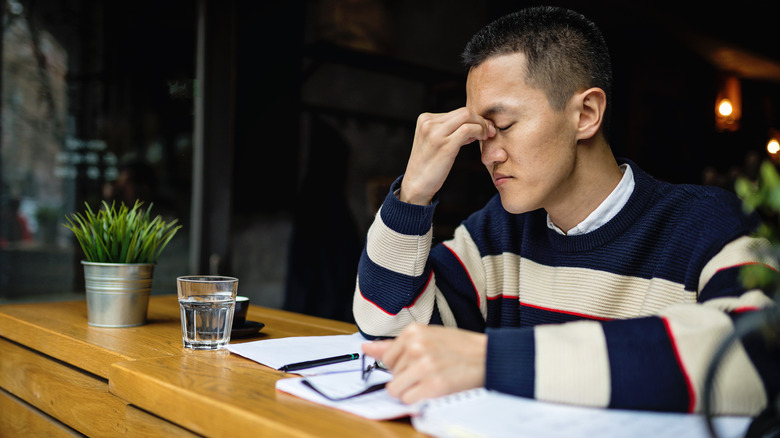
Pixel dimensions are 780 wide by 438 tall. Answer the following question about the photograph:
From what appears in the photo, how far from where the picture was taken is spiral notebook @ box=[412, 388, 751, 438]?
2.06 ft

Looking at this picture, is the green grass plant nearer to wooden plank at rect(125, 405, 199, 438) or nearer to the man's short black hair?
wooden plank at rect(125, 405, 199, 438)

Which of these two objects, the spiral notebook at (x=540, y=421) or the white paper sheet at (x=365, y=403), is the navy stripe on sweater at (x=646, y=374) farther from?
the white paper sheet at (x=365, y=403)

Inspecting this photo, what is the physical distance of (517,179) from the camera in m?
1.19

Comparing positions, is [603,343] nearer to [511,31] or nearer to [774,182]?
[774,182]

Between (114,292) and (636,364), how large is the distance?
107 centimetres

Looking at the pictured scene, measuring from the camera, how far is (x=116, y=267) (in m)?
1.32

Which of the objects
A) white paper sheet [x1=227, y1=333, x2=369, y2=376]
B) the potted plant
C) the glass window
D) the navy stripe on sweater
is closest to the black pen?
white paper sheet [x1=227, y1=333, x2=369, y2=376]

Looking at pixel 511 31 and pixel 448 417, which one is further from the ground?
pixel 511 31

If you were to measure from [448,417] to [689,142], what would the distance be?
5.52ft

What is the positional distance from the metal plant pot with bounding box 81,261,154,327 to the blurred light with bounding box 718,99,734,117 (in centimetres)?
173

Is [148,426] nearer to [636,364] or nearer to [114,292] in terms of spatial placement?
[114,292]

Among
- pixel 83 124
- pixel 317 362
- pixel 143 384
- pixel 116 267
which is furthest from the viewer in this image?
pixel 83 124

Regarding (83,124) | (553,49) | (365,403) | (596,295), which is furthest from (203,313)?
(83,124)

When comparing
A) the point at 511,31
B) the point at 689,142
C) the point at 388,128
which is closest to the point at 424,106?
the point at 388,128
